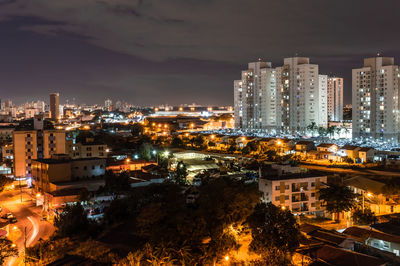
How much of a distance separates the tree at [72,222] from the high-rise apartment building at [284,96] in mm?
21966

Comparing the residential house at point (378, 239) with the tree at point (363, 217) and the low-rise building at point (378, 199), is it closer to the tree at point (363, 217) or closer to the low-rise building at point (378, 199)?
the tree at point (363, 217)

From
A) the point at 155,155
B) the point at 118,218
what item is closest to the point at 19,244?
the point at 118,218

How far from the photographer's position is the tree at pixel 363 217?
7613 mm

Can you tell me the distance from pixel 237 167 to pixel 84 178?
18.7 ft

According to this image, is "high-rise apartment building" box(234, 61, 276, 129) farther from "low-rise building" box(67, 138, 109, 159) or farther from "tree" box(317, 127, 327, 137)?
"low-rise building" box(67, 138, 109, 159)

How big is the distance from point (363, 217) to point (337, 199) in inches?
25.2

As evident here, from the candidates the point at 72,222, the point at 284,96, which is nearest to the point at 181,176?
the point at 72,222

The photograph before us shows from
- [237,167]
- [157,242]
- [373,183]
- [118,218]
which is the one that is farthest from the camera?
[237,167]

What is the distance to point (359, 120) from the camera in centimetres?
2331

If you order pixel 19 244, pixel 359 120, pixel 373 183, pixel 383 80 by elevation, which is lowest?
pixel 19 244

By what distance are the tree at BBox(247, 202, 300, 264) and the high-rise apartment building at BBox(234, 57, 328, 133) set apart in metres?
21.5

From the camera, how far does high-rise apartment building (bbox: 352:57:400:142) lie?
2184cm

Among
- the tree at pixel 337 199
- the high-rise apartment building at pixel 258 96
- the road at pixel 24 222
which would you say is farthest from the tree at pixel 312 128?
the road at pixel 24 222

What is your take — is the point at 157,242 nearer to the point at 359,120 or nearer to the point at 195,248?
the point at 195,248
